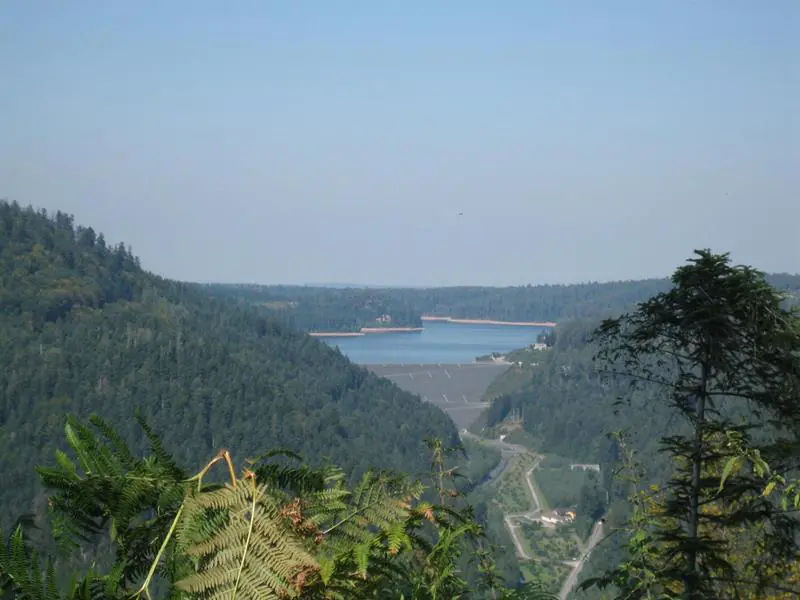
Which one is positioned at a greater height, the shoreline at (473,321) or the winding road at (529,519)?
the shoreline at (473,321)

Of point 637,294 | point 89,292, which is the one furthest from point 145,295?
point 637,294

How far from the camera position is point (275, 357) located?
88188 millimetres

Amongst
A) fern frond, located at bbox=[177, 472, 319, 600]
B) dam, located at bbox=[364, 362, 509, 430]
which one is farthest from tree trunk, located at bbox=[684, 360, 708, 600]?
dam, located at bbox=[364, 362, 509, 430]

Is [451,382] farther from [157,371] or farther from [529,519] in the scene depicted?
[529,519]

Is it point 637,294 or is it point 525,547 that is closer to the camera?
point 525,547

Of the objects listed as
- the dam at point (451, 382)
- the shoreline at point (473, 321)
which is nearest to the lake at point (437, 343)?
the shoreline at point (473, 321)

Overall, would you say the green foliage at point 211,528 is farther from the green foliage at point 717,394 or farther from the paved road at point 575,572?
the paved road at point 575,572

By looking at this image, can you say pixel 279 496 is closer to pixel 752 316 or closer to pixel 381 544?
pixel 381 544

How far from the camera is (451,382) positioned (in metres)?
103

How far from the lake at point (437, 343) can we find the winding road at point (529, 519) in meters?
46.8

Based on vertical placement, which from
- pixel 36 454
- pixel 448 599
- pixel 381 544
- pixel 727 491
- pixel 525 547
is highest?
pixel 381 544

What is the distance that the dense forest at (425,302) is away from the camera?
147625mm

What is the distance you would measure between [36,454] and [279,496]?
4655cm

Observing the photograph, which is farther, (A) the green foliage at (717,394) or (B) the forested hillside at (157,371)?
(B) the forested hillside at (157,371)
